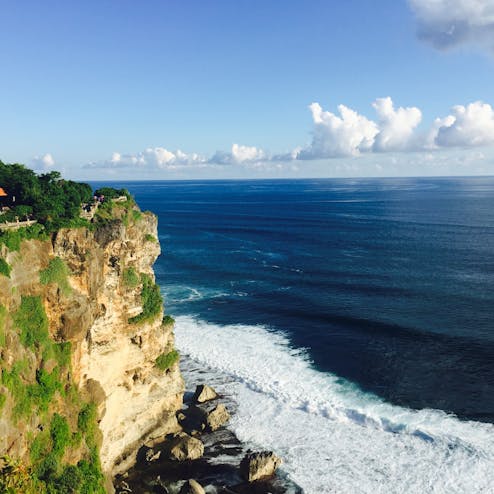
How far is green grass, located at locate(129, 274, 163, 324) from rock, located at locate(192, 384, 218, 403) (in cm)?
1341

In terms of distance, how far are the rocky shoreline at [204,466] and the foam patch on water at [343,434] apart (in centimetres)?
195

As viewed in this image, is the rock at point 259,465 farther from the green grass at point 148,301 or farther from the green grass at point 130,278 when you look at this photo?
the green grass at point 130,278

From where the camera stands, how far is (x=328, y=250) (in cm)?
11744

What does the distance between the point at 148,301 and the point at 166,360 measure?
22.3 feet

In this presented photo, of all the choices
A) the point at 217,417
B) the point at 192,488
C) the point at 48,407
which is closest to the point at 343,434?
the point at 217,417

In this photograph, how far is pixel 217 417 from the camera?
155ft

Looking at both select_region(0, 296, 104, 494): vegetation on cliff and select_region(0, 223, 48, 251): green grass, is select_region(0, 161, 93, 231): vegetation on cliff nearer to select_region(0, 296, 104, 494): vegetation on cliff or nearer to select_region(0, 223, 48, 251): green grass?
select_region(0, 223, 48, 251): green grass

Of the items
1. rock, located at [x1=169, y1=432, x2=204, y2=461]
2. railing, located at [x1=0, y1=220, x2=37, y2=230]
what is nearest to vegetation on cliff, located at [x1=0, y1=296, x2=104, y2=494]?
railing, located at [x1=0, y1=220, x2=37, y2=230]

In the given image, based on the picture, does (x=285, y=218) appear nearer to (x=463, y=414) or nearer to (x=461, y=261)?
(x=461, y=261)

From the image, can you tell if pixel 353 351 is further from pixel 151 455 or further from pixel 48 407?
pixel 48 407

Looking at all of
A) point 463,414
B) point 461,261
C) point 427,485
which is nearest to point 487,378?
point 463,414

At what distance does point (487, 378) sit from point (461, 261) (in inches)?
2091

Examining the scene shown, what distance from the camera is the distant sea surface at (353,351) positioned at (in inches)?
1652

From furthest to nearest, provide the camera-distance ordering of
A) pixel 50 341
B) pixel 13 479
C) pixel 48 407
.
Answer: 1. pixel 50 341
2. pixel 48 407
3. pixel 13 479
